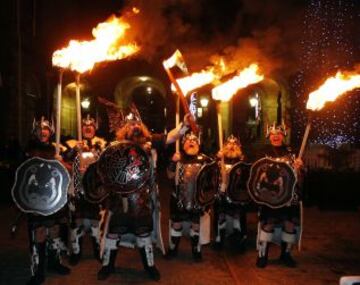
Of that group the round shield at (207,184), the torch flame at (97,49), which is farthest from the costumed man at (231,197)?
the torch flame at (97,49)

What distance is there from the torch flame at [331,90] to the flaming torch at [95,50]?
2686mm

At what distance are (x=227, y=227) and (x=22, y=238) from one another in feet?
11.3

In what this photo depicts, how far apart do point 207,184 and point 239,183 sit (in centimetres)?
70

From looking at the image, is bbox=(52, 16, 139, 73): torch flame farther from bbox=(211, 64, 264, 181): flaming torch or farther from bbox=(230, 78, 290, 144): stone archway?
bbox=(230, 78, 290, 144): stone archway

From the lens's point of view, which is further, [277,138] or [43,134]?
[277,138]

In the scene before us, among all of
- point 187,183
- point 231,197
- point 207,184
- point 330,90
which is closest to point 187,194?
point 187,183

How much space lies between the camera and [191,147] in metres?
6.91

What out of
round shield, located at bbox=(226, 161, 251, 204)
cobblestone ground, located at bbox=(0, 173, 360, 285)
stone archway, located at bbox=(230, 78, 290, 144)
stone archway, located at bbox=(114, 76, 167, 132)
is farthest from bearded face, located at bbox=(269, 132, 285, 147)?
stone archway, located at bbox=(114, 76, 167, 132)

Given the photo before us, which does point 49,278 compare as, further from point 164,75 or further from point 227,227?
point 164,75

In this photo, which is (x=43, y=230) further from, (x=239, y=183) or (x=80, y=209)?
(x=239, y=183)

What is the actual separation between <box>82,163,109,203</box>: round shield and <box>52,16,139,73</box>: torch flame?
1349 mm

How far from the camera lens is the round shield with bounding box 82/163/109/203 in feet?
21.1

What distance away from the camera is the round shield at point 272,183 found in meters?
6.54

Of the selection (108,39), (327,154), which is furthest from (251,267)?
(327,154)
